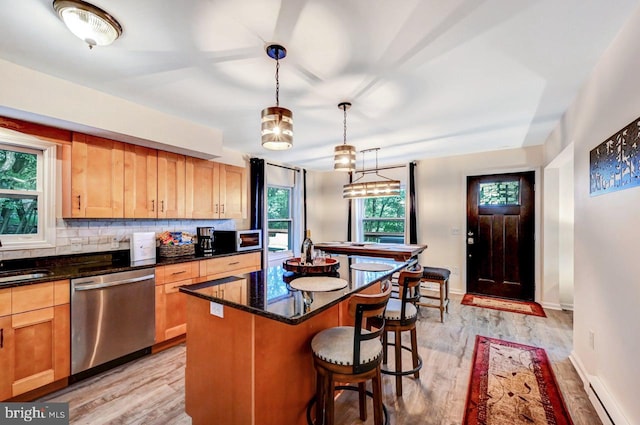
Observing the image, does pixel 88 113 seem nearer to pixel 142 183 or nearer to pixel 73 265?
pixel 142 183

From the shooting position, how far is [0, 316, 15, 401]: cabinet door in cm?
198

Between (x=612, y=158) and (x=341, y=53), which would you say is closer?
(x=612, y=158)

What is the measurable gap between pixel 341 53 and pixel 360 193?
2.22 m

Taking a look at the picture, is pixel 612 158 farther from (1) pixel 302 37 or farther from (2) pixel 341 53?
(1) pixel 302 37

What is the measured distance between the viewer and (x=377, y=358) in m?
1.60

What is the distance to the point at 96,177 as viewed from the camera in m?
2.76

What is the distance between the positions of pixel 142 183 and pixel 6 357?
1772mm

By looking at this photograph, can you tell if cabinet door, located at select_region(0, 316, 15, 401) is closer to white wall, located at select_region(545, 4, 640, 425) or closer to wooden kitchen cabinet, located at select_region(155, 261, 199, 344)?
wooden kitchen cabinet, located at select_region(155, 261, 199, 344)

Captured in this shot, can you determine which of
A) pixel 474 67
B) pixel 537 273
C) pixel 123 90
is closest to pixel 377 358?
pixel 474 67

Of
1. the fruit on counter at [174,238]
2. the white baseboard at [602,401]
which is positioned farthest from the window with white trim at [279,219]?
the white baseboard at [602,401]

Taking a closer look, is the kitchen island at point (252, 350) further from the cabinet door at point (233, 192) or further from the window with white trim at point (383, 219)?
the window with white trim at point (383, 219)

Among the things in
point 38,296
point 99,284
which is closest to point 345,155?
point 99,284

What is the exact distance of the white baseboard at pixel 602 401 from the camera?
174 cm

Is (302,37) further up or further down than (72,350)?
further up
